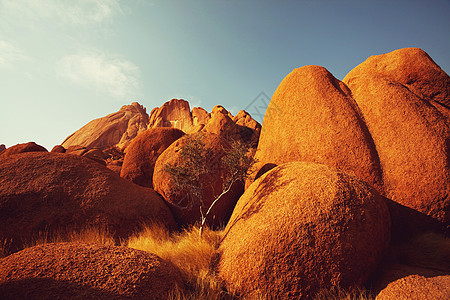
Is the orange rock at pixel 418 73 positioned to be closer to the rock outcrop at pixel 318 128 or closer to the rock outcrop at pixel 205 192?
the rock outcrop at pixel 318 128

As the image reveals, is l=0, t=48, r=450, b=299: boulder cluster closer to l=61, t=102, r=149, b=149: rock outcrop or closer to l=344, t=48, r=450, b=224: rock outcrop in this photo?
l=344, t=48, r=450, b=224: rock outcrop

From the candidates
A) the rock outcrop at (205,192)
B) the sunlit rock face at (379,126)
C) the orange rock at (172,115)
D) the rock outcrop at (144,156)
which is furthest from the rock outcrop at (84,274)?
the orange rock at (172,115)

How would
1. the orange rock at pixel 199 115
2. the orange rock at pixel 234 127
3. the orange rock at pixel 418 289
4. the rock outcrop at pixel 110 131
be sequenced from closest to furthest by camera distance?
the orange rock at pixel 418 289 < the orange rock at pixel 234 127 < the rock outcrop at pixel 110 131 < the orange rock at pixel 199 115

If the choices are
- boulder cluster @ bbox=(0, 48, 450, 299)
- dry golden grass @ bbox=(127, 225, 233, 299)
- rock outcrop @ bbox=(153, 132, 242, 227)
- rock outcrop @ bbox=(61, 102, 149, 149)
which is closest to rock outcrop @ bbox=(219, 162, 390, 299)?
boulder cluster @ bbox=(0, 48, 450, 299)

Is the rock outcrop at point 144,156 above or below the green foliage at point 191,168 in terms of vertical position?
above

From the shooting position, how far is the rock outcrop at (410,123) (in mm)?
4113

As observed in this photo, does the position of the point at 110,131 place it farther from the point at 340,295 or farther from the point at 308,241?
the point at 340,295

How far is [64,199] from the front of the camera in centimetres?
469

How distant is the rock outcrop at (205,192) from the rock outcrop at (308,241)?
207cm

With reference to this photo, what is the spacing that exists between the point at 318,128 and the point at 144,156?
5423 mm

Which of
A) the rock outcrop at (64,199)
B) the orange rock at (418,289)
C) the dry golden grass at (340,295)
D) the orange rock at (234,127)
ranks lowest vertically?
the orange rock at (418,289)

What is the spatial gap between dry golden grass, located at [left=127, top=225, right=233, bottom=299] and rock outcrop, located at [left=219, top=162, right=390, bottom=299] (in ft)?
0.66

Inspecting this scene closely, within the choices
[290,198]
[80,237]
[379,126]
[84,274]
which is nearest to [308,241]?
[290,198]

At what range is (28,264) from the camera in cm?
248
